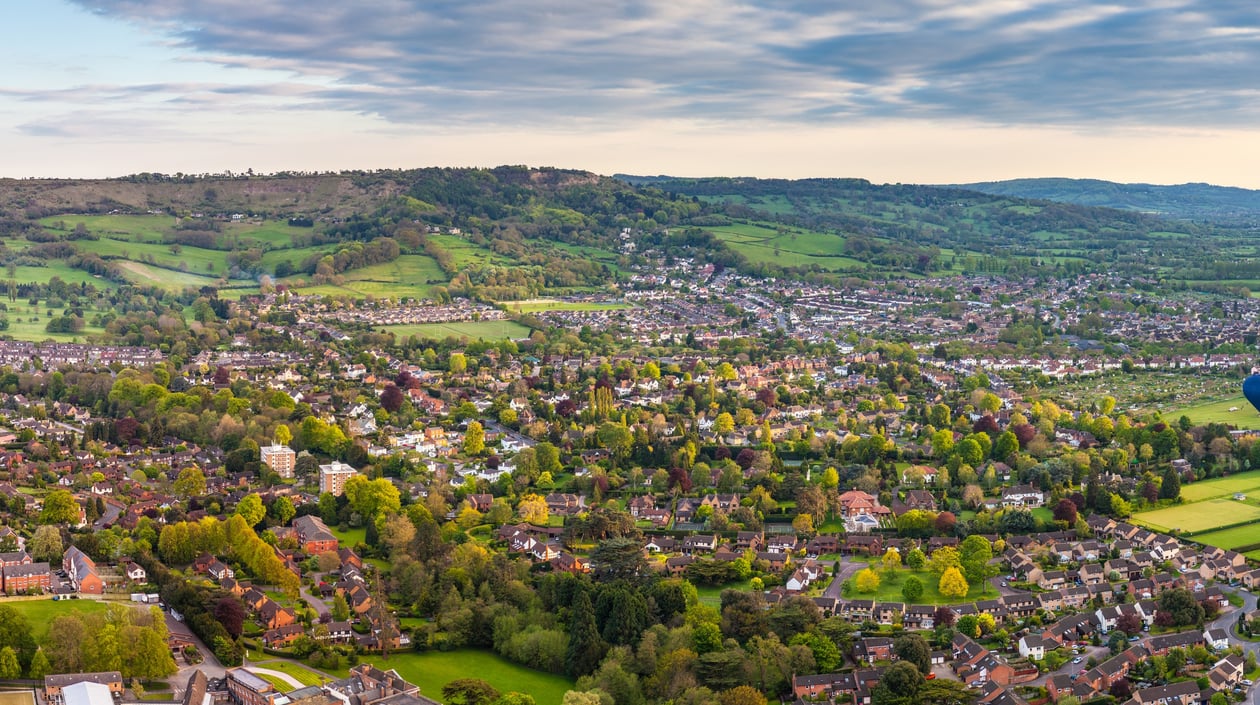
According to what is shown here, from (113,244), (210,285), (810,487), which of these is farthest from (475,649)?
(113,244)

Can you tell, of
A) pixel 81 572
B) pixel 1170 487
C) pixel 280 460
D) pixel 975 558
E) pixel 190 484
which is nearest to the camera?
pixel 81 572

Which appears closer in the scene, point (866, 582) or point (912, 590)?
point (912, 590)

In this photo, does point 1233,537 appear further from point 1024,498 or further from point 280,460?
point 280,460

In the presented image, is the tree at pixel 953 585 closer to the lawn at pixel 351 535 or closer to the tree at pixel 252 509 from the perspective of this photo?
the lawn at pixel 351 535

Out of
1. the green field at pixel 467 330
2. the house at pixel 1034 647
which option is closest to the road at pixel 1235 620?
the house at pixel 1034 647

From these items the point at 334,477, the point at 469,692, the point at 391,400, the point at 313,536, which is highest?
Answer: the point at 391,400

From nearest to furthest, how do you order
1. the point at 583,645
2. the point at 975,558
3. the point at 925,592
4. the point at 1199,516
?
the point at 583,645 < the point at 925,592 < the point at 975,558 < the point at 1199,516

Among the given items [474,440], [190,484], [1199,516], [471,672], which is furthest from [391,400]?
[1199,516]
